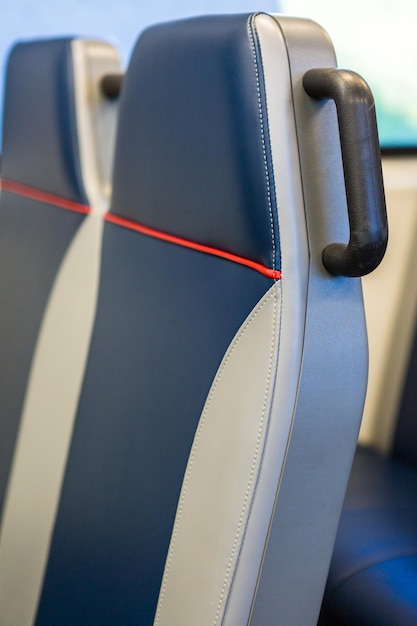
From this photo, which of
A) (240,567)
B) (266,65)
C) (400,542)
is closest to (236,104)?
(266,65)

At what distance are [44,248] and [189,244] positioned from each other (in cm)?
46

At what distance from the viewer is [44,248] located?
125 cm

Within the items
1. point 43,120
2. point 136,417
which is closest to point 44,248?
point 43,120

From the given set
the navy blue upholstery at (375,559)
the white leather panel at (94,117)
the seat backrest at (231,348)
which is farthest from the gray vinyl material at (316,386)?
the white leather panel at (94,117)

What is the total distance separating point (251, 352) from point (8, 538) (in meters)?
0.60

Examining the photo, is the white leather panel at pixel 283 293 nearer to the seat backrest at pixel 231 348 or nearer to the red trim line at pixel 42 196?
the seat backrest at pixel 231 348

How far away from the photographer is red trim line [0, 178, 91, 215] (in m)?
1.18

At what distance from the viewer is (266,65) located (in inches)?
28.7

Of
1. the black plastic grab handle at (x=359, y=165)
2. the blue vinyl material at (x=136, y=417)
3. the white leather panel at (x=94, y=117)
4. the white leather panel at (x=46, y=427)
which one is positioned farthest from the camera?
the white leather panel at (x=94, y=117)

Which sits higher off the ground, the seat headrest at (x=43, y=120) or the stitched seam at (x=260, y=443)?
the seat headrest at (x=43, y=120)

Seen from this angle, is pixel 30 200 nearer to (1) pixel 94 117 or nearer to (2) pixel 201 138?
(1) pixel 94 117

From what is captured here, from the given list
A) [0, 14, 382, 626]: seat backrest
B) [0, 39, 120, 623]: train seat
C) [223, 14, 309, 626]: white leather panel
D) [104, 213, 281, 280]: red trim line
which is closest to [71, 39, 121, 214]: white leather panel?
[0, 39, 120, 623]: train seat

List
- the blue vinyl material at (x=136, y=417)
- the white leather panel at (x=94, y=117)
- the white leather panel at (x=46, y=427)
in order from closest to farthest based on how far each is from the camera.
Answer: the blue vinyl material at (x=136, y=417) → the white leather panel at (x=46, y=427) → the white leather panel at (x=94, y=117)

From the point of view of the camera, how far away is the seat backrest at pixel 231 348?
0.74 meters
